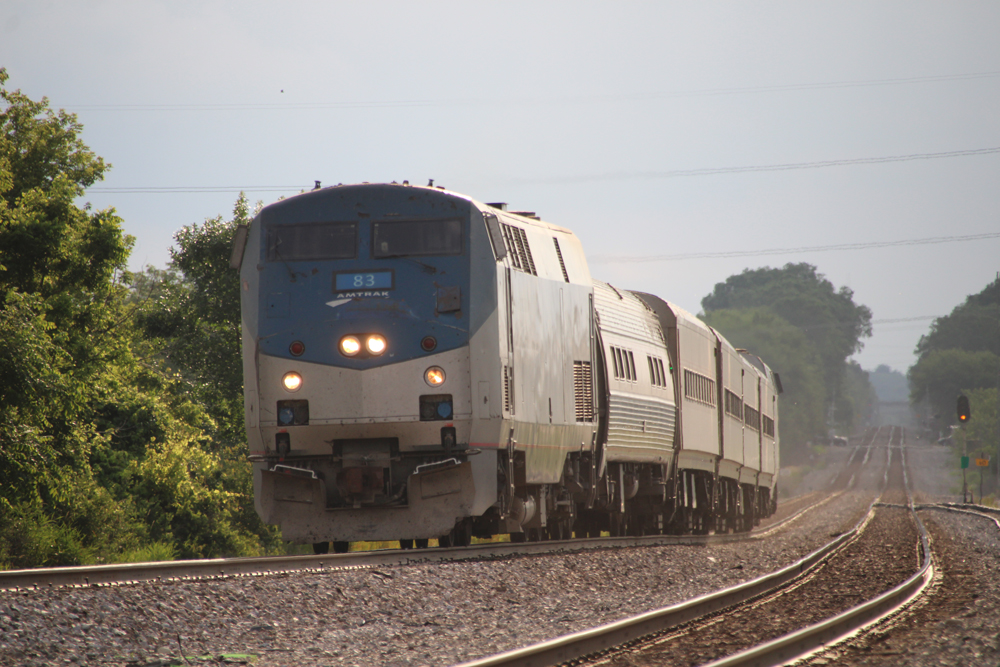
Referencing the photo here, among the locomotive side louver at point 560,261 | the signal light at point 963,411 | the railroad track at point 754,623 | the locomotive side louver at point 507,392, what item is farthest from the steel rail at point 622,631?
the signal light at point 963,411

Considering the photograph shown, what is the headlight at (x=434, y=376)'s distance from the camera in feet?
38.4

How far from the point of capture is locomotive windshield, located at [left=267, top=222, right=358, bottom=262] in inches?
482

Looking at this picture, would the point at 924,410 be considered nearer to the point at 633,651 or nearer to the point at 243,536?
the point at 243,536

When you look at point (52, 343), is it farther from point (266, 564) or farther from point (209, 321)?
point (209, 321)

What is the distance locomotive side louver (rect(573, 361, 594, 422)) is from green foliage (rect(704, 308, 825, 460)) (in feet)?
321

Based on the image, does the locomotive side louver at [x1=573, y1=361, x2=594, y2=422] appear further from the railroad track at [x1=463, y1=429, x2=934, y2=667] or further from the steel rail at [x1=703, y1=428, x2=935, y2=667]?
the steel rail at [x1=703, y1=428, x2=935, y2=667]

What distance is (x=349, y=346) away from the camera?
11750mm

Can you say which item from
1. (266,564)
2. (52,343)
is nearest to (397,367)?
(266,564)

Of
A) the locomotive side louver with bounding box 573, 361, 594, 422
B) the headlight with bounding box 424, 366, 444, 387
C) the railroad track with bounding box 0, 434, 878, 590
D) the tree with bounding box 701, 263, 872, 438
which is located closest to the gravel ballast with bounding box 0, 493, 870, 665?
the railroad track with bounding box 0, 434, 878, 590

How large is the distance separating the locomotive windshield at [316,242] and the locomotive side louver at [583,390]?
376 centimetres

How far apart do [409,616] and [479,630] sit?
65 centimetres

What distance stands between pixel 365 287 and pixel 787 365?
110 m

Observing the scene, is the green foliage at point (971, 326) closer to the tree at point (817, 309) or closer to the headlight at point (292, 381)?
the tree at point (817, 309)

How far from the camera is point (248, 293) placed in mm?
12320
